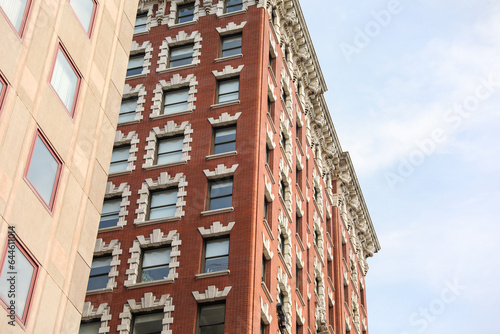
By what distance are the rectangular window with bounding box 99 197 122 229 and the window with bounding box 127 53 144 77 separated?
1076 cm

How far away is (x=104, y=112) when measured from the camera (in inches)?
1148

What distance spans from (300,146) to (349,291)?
56.1 feet

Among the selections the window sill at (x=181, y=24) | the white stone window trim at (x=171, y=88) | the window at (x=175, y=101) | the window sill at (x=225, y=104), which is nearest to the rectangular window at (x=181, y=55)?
the white stone window trim at (x=171, y=88)

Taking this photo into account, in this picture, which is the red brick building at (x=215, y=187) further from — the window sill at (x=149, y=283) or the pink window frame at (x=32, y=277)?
the pink window frame at (x=32, y=277)

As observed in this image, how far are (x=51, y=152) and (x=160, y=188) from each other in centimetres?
2300

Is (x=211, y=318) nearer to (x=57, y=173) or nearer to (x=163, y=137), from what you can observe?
(x=163, y=137)

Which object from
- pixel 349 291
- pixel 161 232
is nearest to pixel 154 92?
pixel 161 232

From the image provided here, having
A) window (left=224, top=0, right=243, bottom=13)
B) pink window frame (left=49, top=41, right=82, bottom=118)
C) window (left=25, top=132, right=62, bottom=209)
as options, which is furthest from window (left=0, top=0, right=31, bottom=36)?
window (left=224, top=0, right=243, bottom=13)

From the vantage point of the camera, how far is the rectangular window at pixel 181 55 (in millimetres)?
54938

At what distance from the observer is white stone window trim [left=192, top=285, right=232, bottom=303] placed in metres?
41.4

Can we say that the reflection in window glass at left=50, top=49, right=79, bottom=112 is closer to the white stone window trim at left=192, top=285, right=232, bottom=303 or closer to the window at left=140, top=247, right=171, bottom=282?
the white stone window trim at left=192, top=285, right=232, bottom=303

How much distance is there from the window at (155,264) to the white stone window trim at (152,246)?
28 cm

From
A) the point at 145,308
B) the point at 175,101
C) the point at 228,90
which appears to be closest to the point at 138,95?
the point at 175,101

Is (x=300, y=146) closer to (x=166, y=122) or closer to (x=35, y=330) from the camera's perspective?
(x=166, y=122)
